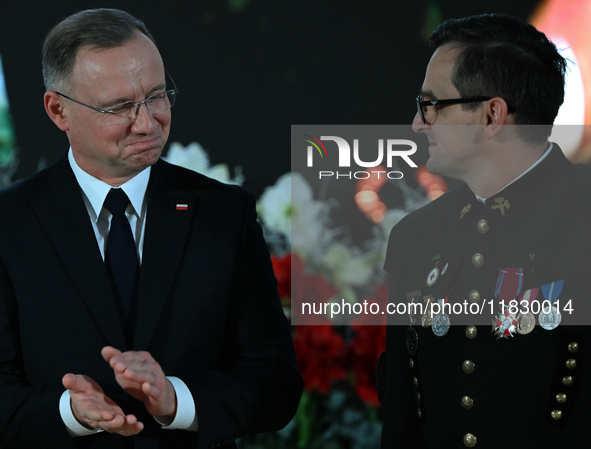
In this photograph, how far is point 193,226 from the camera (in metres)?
1.67

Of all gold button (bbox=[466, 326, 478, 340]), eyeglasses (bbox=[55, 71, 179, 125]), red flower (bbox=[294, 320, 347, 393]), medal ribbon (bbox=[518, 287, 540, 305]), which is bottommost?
red flower (bbox=[294, 320, 347, 393])

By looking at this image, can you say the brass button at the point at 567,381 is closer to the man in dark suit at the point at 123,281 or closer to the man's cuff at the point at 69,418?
the man in dark suit at the point at 123,281

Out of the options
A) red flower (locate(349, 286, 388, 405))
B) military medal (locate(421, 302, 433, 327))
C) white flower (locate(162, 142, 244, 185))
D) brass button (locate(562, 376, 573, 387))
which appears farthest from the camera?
white flower (locate(162, 142, 244, 185))

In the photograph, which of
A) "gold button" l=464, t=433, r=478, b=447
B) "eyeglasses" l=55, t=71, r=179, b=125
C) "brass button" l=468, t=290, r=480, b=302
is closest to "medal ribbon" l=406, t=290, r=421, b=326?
"brass button" l=468, t=290, r=480, b=302

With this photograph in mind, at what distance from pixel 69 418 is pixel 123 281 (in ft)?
1.08

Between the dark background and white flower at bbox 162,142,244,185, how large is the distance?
26mm

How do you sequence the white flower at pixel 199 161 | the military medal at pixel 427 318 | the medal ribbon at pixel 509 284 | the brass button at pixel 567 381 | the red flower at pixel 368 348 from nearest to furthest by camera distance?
the brass button at pixel 567 381
the medal ribbon at pixel 509 284
the military medal at pixel 427 318
the red flower at pixel 368 348
the white flower at pixel 199 161

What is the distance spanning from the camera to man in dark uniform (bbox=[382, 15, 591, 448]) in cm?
144

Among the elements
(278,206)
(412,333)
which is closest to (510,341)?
(412,333)

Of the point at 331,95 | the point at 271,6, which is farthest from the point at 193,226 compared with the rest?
the point at 271,6

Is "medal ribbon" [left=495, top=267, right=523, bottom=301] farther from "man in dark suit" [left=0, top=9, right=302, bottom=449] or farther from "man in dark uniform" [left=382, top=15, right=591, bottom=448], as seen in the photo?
"man in dark suit" [left=0, top=9, right=302, bottom=449]

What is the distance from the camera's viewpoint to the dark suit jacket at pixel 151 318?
1513 mm

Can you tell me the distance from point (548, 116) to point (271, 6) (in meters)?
1.25

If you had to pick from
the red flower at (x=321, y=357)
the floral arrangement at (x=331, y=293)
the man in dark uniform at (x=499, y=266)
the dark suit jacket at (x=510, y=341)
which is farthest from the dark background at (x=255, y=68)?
the dark suit jacket at (x=510, y=341)
